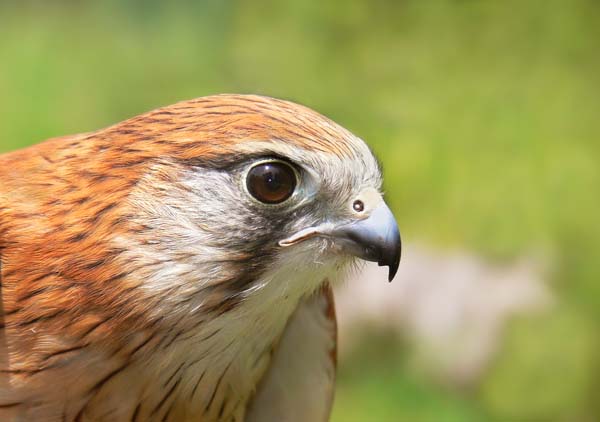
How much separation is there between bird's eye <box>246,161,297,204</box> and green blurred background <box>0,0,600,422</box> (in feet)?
10.9

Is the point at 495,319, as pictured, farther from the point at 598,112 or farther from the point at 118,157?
the point at 118,157

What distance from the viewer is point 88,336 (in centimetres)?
254

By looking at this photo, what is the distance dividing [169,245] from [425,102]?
13.5 feet

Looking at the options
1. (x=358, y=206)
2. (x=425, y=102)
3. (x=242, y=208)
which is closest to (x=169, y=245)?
(x=242, y=208)

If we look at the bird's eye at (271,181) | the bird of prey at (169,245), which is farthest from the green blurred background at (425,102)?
the bird's eye at (271,181)

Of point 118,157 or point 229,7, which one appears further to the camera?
point 229,7

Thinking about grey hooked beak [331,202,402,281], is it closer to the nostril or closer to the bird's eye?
the nostril

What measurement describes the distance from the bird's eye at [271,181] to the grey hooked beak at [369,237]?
0.36 feet

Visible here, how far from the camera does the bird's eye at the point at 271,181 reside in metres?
2.48

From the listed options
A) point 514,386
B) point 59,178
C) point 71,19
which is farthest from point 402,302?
point 59,178

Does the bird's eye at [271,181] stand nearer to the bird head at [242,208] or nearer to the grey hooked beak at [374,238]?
the bird head at [242,208]

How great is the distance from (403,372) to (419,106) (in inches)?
66.8

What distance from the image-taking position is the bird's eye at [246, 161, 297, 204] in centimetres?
248

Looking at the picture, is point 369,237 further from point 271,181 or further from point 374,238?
point 271,181
